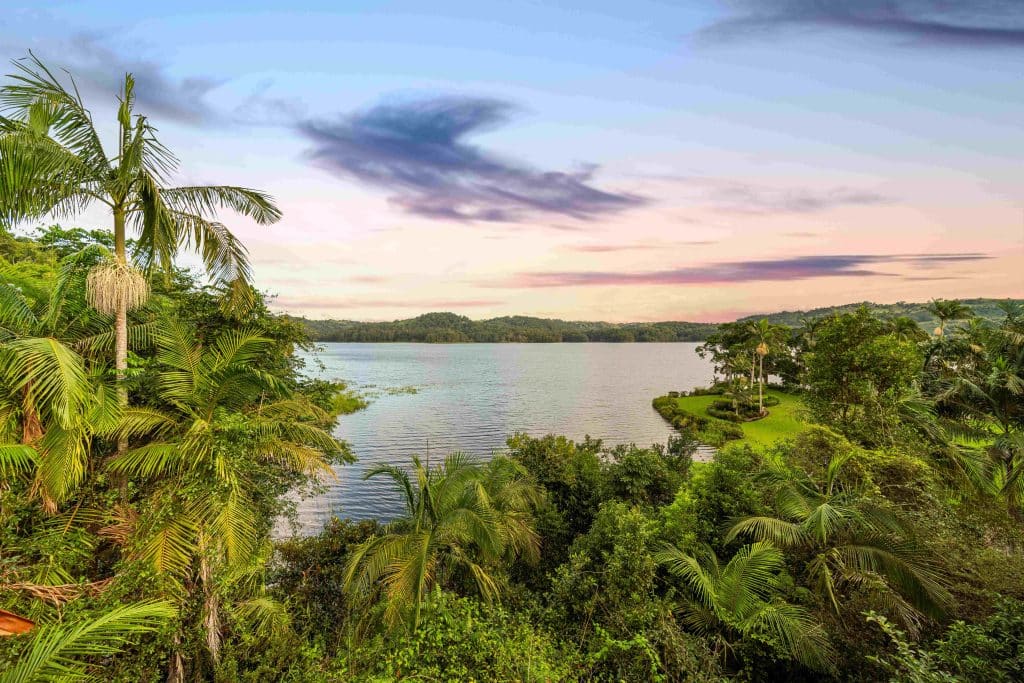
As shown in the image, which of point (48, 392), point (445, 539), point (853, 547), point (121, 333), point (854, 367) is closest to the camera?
point (48, 392)

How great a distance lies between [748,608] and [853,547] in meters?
2.74

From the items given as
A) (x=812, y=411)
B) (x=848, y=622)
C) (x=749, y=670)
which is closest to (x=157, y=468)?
(x=749, y=670)

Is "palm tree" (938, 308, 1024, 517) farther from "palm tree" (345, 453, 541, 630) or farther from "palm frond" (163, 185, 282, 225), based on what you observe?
"palm frond" (163, 185, 282, 225)

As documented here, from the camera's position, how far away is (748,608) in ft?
25.8

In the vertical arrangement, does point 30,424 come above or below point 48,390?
below

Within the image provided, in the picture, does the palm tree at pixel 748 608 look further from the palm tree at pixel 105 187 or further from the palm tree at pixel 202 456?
the palm tree at pixel 105 187

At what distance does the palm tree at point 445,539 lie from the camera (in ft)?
27.2

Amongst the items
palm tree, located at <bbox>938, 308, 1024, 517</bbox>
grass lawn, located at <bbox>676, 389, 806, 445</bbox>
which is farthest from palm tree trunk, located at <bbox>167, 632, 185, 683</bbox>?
grass lawn, located at <bbox>676, 389, 806, 445</bbox>

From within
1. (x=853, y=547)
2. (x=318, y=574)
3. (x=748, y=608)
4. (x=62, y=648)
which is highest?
(x=62, y=648)

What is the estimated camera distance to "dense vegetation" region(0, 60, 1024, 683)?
5691 millimetres

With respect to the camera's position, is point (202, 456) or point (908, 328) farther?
point (908, 328)

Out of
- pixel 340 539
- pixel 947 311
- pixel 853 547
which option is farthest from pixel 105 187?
pixel 947 311

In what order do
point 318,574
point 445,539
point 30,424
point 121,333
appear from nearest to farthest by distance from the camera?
point 30,424, point 121,333, point 445,539, point 318,574

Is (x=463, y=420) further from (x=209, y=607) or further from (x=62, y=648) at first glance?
(x=62, y=648)
